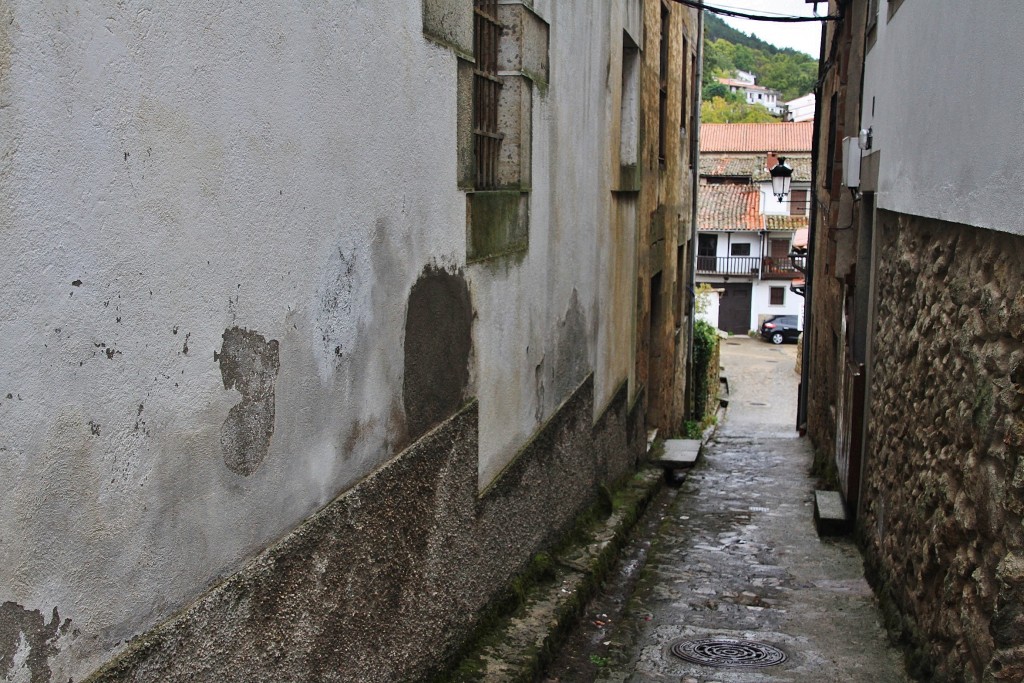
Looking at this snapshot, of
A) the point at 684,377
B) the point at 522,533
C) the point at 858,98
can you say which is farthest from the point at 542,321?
the point at 684,377

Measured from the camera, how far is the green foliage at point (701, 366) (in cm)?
2016

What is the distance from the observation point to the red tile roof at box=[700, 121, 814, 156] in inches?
2322

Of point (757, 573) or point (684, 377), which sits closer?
point (757, 573)

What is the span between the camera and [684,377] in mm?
17016

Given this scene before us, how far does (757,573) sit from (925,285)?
2.81m

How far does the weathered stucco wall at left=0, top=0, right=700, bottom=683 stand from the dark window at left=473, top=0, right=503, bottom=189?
0.58m

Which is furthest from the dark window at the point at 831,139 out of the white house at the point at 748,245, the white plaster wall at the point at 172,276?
the white house at the point at 748,245

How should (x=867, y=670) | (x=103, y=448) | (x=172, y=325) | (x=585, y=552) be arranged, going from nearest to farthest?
(x=103, y=448)
(x=172, y=325)
(x=867, y=670)
(x=585, y=552)

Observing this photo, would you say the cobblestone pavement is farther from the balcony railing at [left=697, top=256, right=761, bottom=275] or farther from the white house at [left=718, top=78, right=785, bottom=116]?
the white house at [left=718, top=78, right=785, bottom=116]

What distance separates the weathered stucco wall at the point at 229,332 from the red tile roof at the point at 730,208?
4533 cm

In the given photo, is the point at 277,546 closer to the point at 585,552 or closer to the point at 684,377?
the point at 585,552

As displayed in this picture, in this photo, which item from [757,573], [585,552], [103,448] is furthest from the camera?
[757,573]

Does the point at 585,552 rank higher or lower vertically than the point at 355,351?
lower

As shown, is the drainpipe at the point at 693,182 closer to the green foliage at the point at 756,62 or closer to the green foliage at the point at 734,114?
the green foliage at the point at 734,114
